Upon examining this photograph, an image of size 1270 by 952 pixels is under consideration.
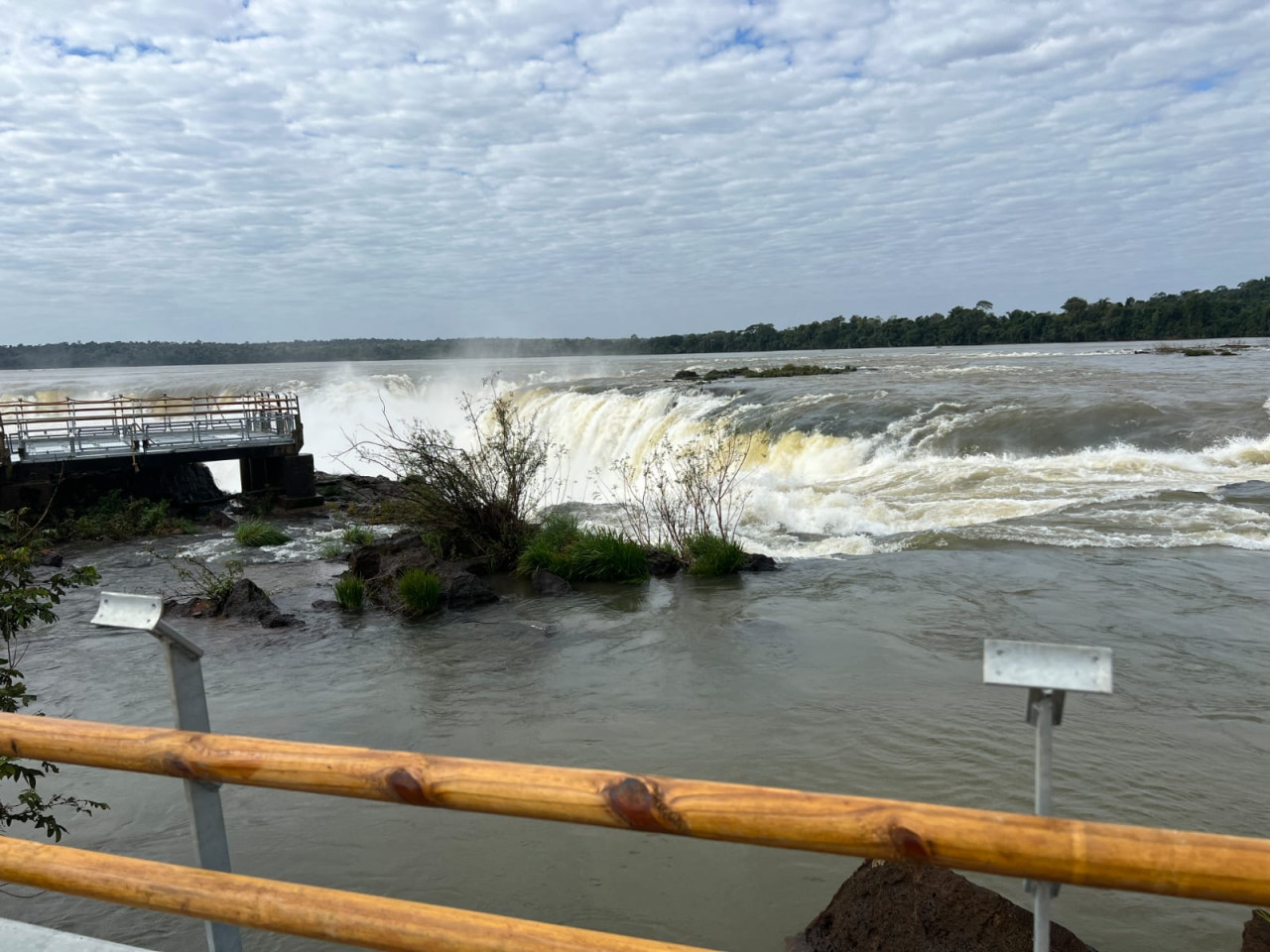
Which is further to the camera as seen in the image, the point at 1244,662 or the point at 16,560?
the point at 1244,662

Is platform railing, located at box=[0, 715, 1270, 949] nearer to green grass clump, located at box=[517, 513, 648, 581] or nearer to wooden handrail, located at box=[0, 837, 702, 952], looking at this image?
wooden handrail, located at box=[0, 837, 702, 952]

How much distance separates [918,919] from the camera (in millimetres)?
3500

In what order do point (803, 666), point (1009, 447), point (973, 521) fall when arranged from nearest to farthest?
point (803, 666), point (973, 521), point (1009, 447)

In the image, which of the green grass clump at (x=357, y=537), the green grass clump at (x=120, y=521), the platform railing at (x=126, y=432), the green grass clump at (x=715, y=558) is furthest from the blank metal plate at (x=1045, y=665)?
the platform railing at (x=126, y=432)

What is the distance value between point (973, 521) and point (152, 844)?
456 inches

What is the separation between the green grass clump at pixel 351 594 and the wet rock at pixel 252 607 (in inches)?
23.3

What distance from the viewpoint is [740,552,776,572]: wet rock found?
11906mm

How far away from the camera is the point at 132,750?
2.45 meters

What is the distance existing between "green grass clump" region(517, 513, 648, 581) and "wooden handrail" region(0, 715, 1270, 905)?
936 centimetres

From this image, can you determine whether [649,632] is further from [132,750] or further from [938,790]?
[132,750]

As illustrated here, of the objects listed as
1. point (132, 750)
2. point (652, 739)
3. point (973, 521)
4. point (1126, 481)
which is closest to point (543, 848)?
point (652, 739)

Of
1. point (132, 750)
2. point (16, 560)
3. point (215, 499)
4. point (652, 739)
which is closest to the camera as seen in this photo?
point (132, 750)

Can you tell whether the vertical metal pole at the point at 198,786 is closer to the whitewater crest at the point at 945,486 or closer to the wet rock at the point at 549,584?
the wet rock at the point at 549,584

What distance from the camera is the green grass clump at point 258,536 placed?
1622cm
